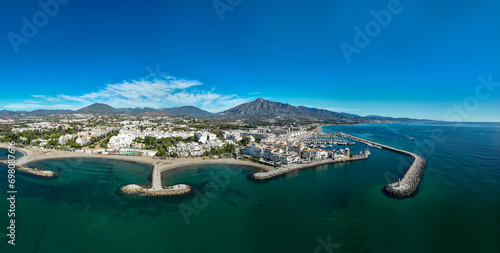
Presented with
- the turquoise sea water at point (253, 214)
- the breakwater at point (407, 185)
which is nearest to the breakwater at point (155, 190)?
the turquoise sea water at point (253, 214)

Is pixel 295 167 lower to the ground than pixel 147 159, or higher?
lower

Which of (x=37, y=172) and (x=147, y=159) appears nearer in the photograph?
(x=37, y=172)

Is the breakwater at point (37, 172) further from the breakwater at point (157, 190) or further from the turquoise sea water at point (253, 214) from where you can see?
the breakwater at point (157, 190)

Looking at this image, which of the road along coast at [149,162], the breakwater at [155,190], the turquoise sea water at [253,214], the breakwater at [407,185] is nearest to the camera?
the turquoise sea water at [253,214]

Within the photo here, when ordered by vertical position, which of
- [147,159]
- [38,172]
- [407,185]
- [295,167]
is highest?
[147,159]

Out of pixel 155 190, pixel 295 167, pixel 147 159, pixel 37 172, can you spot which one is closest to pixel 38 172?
pixel 37 172

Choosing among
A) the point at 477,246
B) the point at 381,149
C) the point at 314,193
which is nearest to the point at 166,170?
the point at 314,193

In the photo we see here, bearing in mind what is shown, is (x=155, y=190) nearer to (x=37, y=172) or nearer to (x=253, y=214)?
(x=253, y=214)

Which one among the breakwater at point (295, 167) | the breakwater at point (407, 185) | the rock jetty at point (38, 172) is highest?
the rock jetty at point (38, 172)

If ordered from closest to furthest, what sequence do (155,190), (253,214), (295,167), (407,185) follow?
(253,214) → (155,190) → (407,185) → (295,167)
